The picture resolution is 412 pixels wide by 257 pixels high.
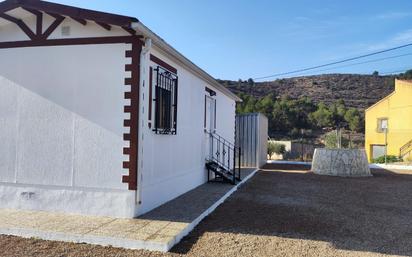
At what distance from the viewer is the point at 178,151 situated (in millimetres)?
8336

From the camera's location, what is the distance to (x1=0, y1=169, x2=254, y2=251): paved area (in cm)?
495

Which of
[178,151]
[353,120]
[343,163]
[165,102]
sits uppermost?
[353,120]

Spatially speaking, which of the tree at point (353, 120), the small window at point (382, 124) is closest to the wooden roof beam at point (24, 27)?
the small window at point (382, 124)

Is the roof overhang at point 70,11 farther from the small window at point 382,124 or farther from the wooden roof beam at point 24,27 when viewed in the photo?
the small window at point 382,124

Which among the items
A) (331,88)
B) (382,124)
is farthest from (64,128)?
(331,88)

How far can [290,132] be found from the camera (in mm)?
37719

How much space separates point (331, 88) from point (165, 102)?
49.3m

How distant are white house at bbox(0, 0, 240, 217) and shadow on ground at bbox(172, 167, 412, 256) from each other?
4.99 feet

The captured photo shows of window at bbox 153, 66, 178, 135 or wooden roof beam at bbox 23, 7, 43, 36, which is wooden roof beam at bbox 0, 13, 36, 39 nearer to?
wooden roof beam at bbox 23, 7, 43, 36

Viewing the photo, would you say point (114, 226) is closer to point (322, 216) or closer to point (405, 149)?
point (322, 216)

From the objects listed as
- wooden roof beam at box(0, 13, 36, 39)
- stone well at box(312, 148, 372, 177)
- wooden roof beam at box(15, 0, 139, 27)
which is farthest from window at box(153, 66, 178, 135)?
stone well at box(312, 148, 372, 177)

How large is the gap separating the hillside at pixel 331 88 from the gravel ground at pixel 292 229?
3932 centimetres

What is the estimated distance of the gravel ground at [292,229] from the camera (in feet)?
15.8

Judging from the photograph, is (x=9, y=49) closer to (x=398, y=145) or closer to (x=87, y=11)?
(x=87, y=11)
